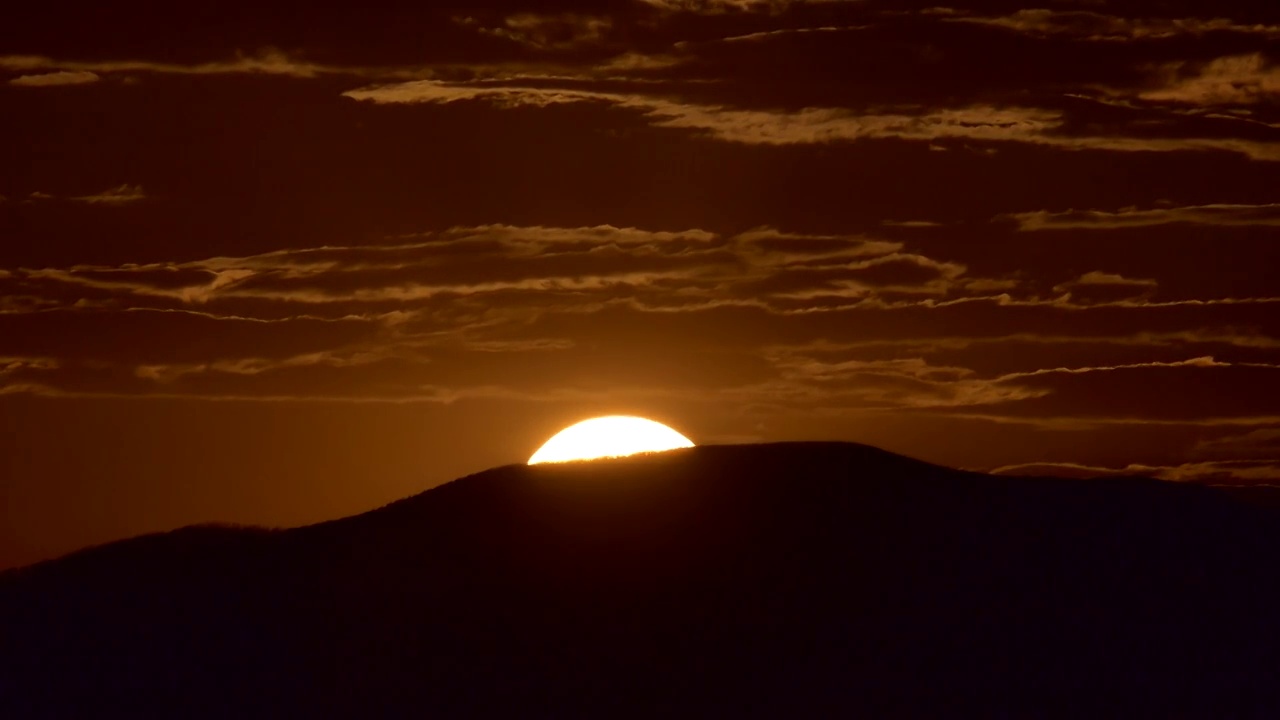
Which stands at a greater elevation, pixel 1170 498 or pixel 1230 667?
pixel 1170 498

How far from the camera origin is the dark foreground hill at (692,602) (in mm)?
28906

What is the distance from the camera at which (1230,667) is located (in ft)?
95.3

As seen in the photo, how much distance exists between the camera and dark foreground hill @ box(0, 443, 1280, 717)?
28.9 m

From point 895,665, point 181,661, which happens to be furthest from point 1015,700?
point 181,661

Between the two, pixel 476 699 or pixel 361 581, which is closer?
pixel 476 699

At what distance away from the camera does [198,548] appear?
35.0m

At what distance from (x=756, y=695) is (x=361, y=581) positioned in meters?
8.13

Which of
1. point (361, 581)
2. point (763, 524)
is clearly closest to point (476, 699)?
point (361, 581)

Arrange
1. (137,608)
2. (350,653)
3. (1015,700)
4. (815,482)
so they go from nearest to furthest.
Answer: (1015,700)
(350,653)
(137,608)
(815,482)

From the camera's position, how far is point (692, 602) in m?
31.4

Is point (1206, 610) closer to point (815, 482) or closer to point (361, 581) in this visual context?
point (815, 482)

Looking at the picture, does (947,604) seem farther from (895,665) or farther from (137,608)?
(137,608)

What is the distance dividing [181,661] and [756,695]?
980cm

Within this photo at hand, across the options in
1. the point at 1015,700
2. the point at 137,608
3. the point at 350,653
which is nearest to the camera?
the point at 1015,700
